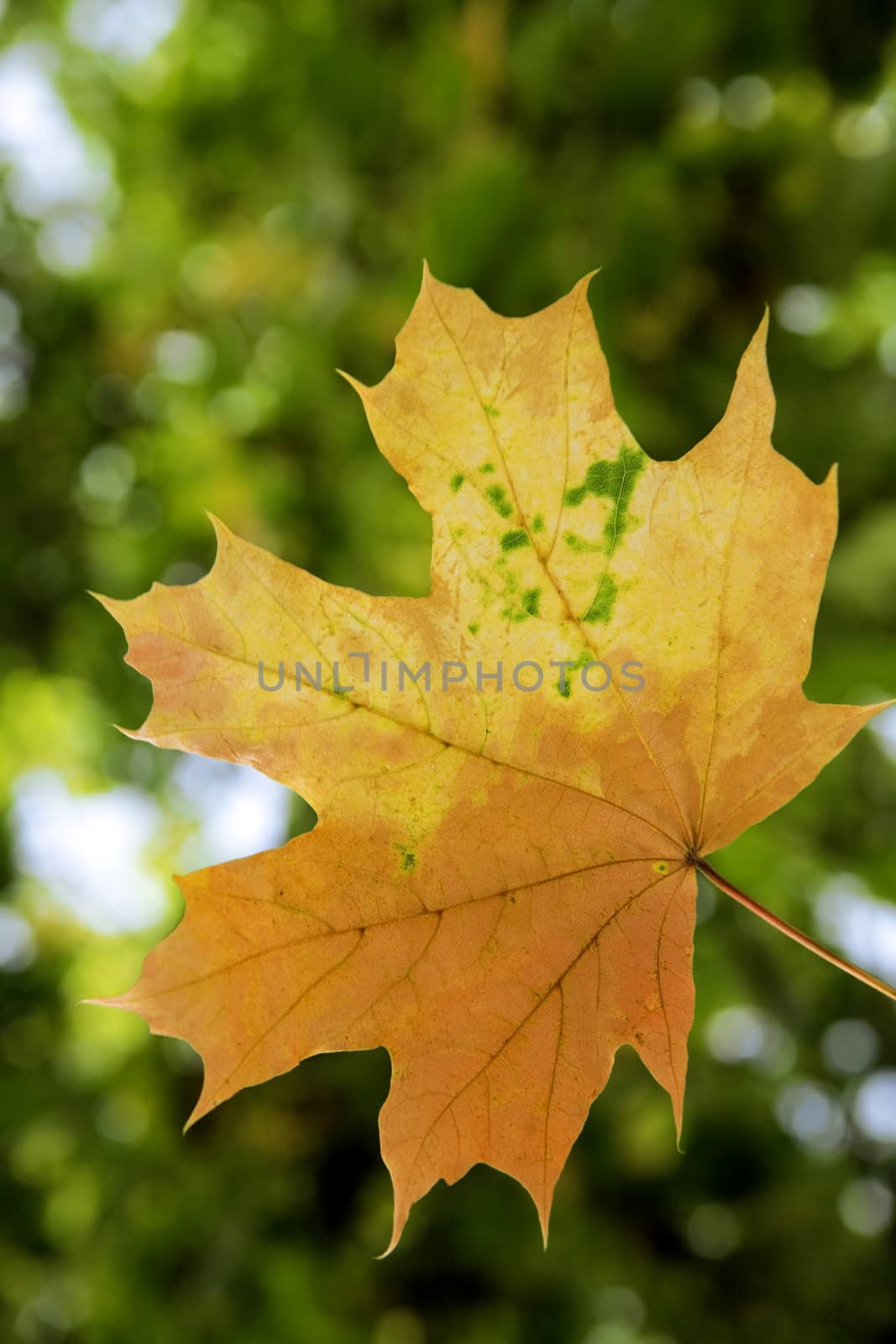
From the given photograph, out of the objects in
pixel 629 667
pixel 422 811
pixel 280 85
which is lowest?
pixel 422 811

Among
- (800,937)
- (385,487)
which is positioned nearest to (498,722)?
(800,937)

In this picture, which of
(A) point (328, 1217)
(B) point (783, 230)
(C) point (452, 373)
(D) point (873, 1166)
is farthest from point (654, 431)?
(A) point (328, 1217)

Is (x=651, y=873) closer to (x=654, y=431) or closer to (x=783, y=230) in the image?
(x=654, y=431)

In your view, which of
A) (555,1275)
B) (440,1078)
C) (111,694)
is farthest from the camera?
(111,694)

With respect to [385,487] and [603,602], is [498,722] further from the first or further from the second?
[385,487]

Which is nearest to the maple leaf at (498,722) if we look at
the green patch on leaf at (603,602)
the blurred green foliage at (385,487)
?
the green patch on leaf at (603,602)

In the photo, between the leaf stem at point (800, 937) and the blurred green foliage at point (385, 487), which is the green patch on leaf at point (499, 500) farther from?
the blurred green foliage at point (385, 487)

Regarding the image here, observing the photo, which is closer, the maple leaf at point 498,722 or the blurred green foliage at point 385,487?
the maple leaf at point 498,722

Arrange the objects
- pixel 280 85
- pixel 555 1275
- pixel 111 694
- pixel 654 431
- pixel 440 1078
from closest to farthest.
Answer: pixel 440 1078, pixel 654 431, pixel 555 1275, pixel 280 85, pixel 111 694

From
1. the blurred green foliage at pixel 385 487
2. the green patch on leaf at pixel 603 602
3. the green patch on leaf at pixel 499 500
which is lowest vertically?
the green patch on leaf at pixel 603 602
